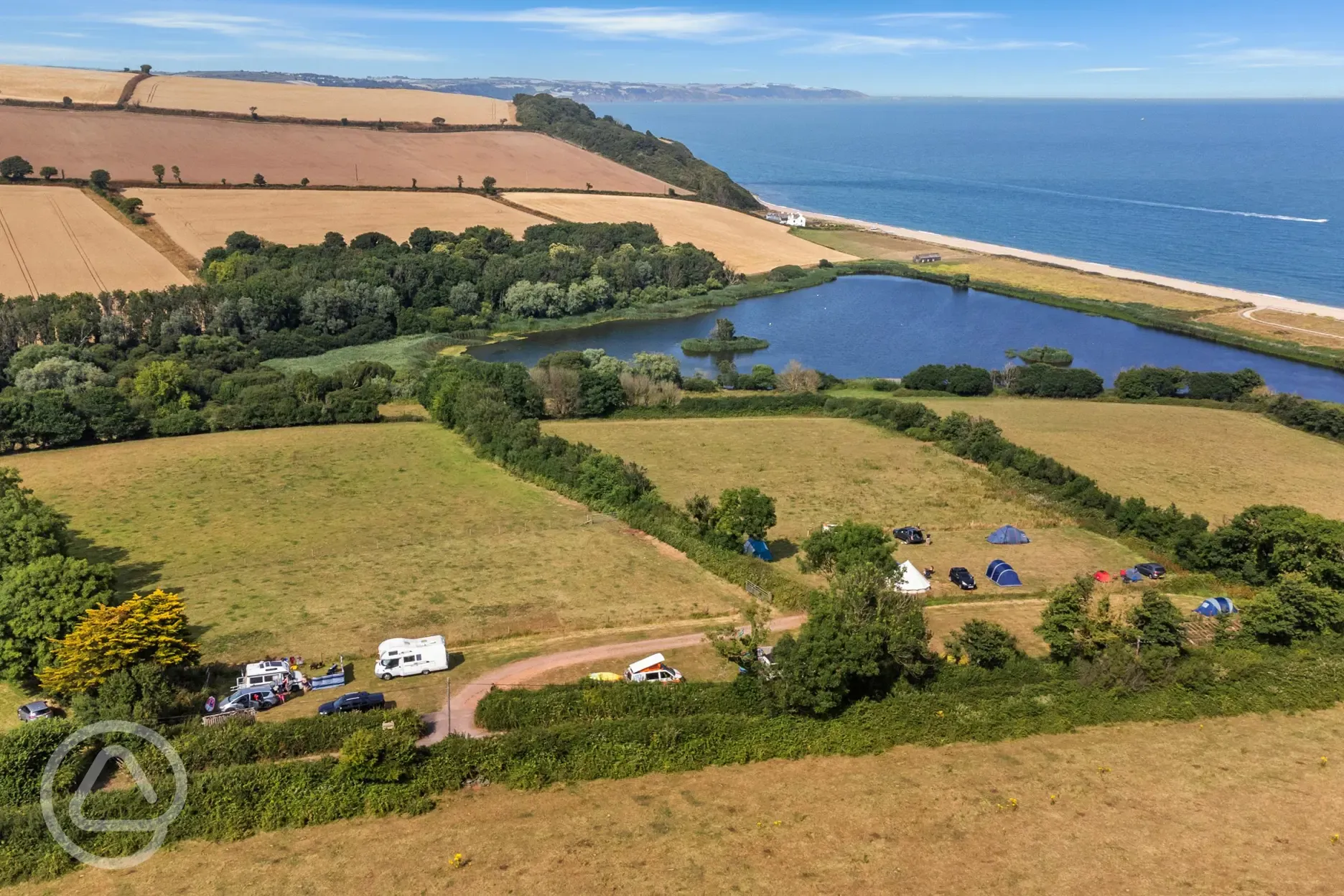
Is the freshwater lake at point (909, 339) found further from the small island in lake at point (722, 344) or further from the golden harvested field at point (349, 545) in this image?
the golden harvested field at point (349, 545)

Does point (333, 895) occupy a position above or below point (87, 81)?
below

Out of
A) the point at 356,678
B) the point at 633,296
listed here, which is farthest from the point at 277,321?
the point at 356,678

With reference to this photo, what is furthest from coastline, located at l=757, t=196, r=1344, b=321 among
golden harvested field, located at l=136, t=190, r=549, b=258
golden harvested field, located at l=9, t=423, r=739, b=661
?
golden harvested field, located at l=9, t=423, r=739, b=661

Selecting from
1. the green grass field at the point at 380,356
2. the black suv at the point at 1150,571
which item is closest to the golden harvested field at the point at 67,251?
the green grass field at the point at 380,356

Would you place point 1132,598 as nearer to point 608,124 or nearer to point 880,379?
point 880,379

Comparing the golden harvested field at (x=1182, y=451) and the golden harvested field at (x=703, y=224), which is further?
the golden harvested field at (x=703, y=224)

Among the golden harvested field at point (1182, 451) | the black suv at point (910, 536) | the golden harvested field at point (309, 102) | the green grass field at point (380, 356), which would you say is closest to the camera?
the black suv at point (910, 536)
